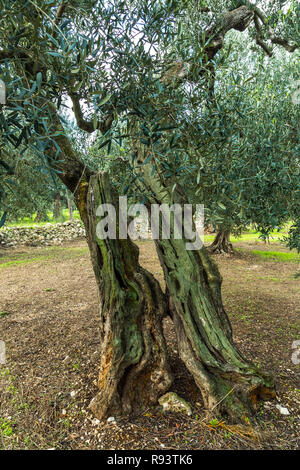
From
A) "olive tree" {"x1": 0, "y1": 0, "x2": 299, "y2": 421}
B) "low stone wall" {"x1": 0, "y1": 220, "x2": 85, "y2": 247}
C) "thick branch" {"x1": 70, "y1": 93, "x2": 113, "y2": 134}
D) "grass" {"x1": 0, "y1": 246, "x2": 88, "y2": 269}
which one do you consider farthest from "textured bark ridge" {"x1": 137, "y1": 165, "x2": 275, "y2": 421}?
"low stone wall" {"x1": 0, "y1": 220, "x2": 85, "y2": 247}

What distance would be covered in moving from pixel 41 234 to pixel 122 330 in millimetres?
15594

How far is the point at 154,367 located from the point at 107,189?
2151 mm

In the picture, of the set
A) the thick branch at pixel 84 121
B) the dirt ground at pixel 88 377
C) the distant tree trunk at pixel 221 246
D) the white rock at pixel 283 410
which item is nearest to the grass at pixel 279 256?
the distant tree trunk at pixel 221 246

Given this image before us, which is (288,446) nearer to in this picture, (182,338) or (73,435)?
(182,338)

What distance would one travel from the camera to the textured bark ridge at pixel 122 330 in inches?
132

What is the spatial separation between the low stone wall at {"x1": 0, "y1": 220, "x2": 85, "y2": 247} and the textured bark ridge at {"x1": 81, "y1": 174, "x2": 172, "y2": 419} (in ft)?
48.1

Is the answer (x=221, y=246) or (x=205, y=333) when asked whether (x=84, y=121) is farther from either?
(x=221, y=246)

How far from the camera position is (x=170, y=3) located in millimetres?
2674

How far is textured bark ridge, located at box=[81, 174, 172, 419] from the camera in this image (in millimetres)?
3346

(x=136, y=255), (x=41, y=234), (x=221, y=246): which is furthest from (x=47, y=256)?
(x=136, y=255)

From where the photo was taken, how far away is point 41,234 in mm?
17719

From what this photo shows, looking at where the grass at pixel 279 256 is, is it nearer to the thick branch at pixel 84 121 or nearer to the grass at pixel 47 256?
the grass at pixel 47 256

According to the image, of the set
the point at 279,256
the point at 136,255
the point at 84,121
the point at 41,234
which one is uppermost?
the point at 84,121

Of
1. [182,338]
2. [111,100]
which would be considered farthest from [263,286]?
[111,100]
